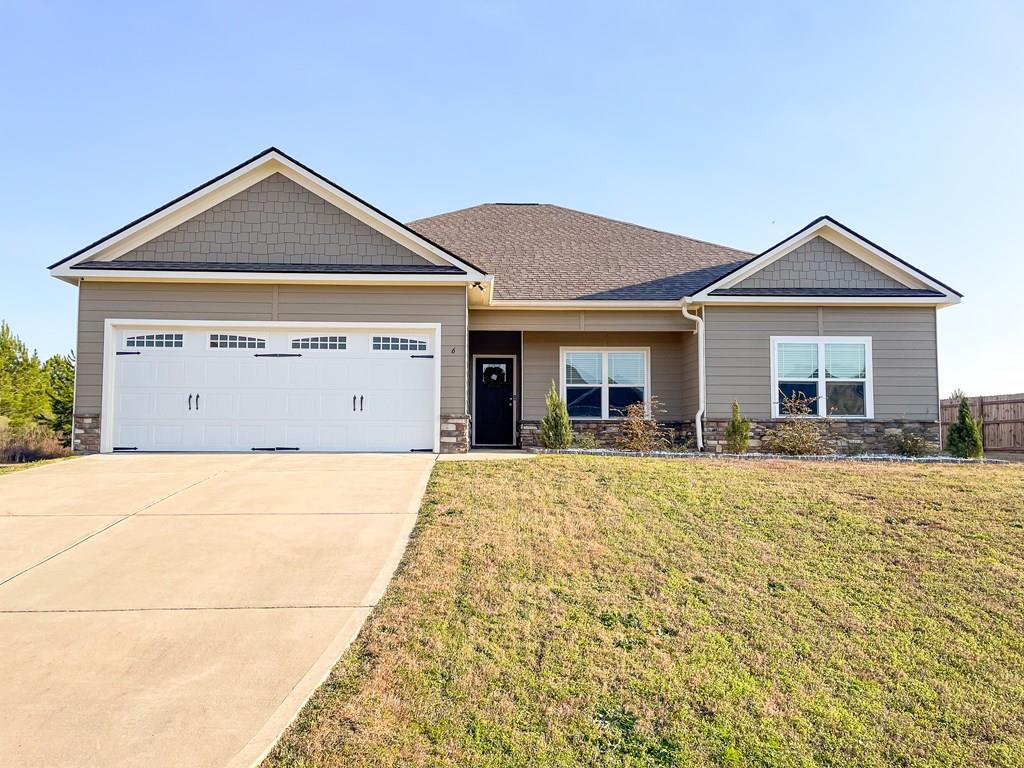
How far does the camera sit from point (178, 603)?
17.7ft

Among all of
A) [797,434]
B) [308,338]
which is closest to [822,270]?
[797,434]

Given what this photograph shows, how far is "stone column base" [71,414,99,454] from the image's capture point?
1227 cm

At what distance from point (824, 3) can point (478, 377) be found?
983cm

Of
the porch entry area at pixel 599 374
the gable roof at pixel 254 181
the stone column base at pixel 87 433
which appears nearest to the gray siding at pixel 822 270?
the porch entry area at pixel 599 374

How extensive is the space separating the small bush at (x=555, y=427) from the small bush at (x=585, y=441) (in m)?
0.56

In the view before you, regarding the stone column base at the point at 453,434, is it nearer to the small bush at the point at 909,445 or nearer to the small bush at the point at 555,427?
the small bush at the point at 555,427

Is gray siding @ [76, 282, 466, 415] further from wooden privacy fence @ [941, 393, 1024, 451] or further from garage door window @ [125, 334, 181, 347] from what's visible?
wooden privacy fence @ [941, 393, 1024, 451]

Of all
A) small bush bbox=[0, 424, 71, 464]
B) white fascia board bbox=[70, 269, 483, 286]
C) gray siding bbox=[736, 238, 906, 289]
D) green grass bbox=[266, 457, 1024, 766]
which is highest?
gray siding bbox=[736, 238, 906, 289]

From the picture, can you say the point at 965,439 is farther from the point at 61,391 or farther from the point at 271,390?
the point at 61,391

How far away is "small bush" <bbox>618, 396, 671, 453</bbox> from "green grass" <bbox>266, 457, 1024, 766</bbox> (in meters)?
5.43

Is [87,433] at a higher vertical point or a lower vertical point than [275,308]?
lower

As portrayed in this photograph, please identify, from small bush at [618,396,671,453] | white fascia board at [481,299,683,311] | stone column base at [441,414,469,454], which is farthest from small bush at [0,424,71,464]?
small bush at [618,396,671,453]

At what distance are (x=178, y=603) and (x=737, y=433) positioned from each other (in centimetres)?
1065

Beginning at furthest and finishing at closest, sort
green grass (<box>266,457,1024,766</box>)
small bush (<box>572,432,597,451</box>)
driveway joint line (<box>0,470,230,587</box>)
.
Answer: small bush (<box>572,432,597,451</box>) < driveway joint line (<box>0,470,230,587</box>) < green grass (<box>266,457,1024,766</box>)
